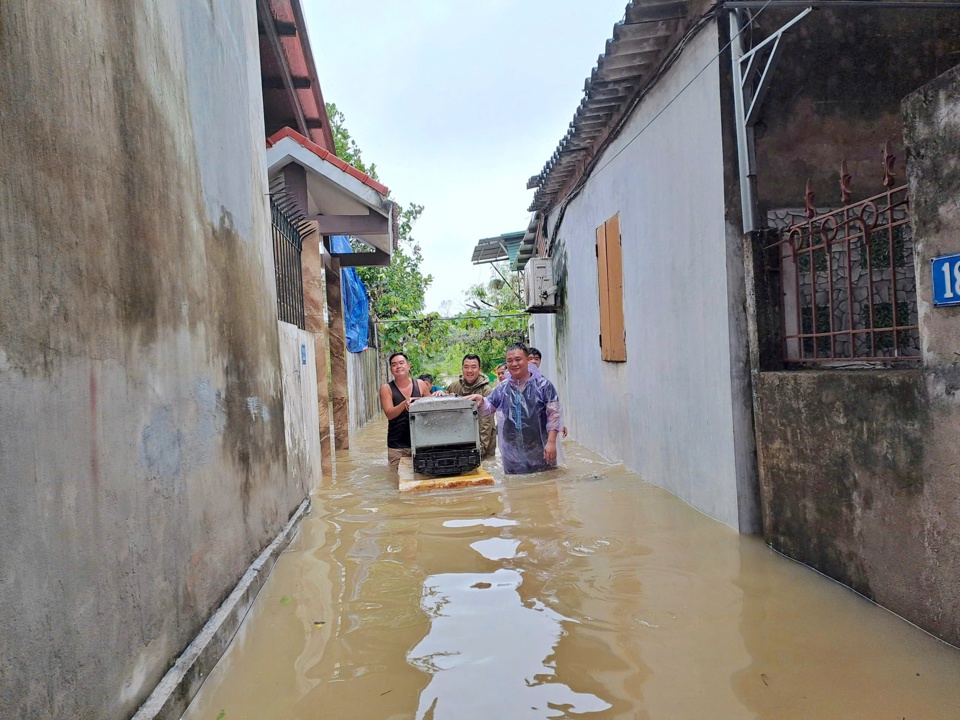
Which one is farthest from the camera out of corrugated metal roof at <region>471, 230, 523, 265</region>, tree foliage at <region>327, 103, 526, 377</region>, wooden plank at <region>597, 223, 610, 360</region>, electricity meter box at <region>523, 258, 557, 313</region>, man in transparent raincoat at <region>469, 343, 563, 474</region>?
corrugated metal roof at <region>471, 230, 523, 265</region>

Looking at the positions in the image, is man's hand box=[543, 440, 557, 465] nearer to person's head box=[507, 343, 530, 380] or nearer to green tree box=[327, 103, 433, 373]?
person's head box=[507, 343, 530, 380]

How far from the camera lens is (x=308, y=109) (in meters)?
9.73

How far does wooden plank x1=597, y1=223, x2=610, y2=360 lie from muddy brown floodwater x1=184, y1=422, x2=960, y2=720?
359cm

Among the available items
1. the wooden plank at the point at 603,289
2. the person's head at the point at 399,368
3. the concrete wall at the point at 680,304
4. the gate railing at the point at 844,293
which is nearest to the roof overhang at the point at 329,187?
the person's head at the point at 399,368

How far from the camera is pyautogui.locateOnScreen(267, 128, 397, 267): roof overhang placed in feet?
25.8

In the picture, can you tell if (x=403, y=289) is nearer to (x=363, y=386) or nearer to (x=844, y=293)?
(x=363, y=386)

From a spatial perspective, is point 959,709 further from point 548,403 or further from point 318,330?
point 318,330

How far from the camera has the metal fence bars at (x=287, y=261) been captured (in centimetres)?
650

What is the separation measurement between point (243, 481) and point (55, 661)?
2.26 meters

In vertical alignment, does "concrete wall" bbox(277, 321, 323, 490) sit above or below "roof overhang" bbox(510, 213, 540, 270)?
below

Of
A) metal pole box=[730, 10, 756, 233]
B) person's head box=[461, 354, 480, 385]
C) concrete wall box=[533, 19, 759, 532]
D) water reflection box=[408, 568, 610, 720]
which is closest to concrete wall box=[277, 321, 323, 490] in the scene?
person's head box=[461, 354, 480, 385]

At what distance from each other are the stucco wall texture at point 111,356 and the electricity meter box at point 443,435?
2.93 m

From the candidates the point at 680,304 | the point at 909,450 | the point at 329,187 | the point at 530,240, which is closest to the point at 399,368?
the point at 329,187

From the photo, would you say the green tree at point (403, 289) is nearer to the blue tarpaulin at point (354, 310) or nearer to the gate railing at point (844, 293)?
the blue tarpaulin at point (354, 310)
